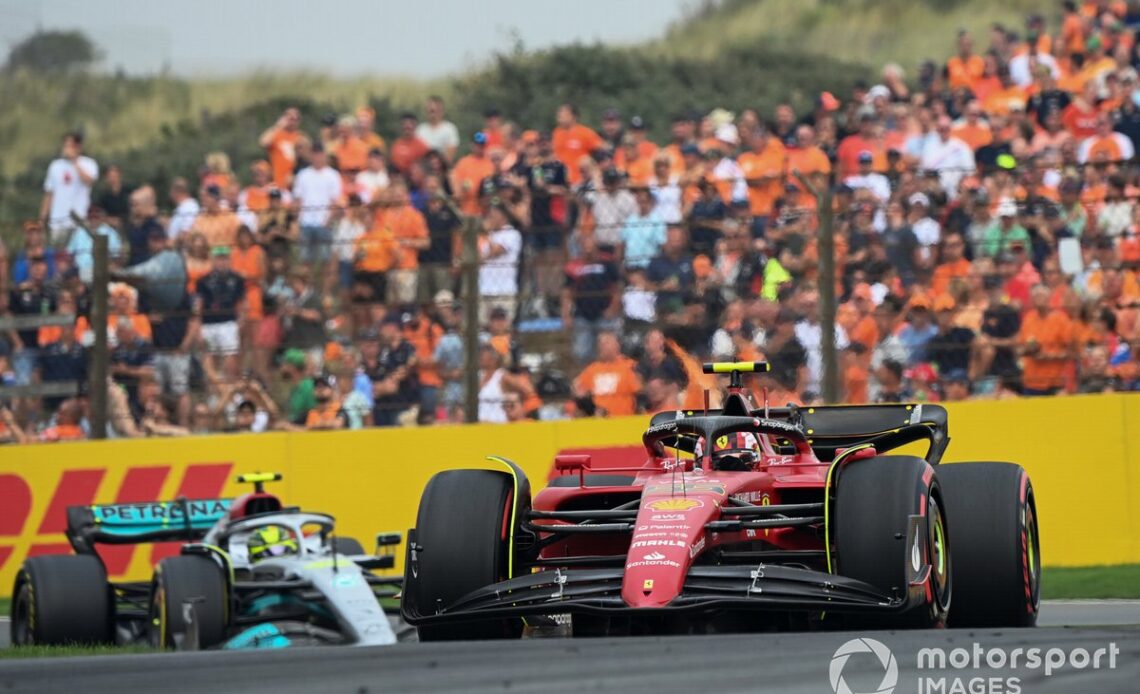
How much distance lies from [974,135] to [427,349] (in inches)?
221

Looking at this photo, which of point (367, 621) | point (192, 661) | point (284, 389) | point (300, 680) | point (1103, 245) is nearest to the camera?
point (300, 680)

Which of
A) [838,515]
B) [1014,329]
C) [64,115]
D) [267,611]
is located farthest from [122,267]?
[64,115]

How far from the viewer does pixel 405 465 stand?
516 inches

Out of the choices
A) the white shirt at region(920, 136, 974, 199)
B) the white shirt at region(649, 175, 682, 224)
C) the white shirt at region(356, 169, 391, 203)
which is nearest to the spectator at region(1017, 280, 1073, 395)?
the white shirt at region(649, 175, 682, 224)

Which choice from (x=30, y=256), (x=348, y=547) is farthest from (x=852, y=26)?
(x=348, y=547)

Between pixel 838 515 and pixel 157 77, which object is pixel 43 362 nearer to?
pixel 838 515

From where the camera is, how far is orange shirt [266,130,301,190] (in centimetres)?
1834

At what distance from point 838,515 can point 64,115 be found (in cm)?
3221

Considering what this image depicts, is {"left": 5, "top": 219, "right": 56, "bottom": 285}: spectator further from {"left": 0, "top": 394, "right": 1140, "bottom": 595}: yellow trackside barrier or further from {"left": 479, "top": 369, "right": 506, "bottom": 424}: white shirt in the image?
{"left": 479, "top": 369, "right": 506, "bottom": 424}: white shirt

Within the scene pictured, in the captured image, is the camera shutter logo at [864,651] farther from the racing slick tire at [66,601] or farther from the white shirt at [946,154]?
the white shirt at [946,154]

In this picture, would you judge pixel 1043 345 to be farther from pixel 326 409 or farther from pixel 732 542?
pixel 732 542

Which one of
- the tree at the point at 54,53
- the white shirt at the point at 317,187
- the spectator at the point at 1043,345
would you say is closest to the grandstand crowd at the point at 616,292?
the spectator at the point at 1043,345

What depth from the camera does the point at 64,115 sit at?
36656mm

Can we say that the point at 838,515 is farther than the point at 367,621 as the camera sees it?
→ No
